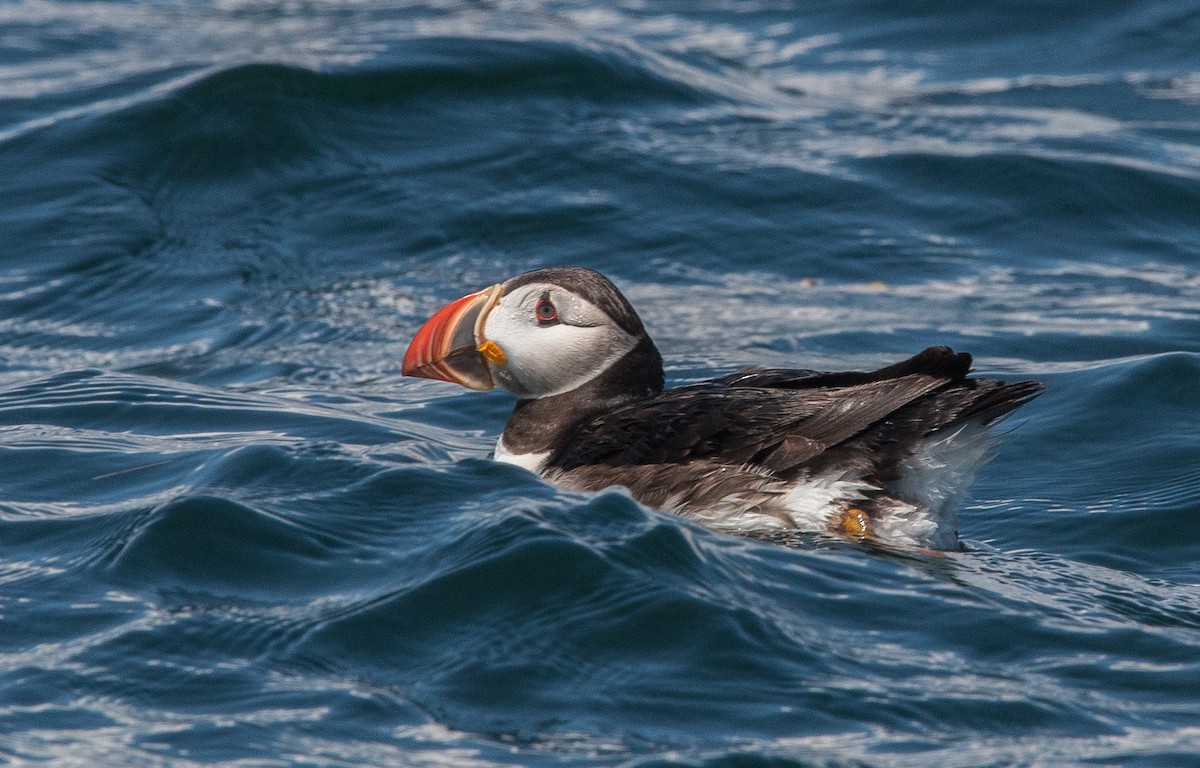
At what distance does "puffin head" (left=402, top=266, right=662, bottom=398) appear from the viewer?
17.4ft

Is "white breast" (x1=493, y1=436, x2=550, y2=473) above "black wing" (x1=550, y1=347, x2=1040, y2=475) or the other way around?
the other way around

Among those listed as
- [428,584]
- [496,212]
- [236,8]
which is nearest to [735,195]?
[496,212]

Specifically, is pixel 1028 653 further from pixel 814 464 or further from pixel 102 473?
pixel 102 473

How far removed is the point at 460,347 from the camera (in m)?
5.43

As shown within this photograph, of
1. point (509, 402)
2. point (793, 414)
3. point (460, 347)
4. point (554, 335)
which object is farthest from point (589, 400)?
point (509, 402)

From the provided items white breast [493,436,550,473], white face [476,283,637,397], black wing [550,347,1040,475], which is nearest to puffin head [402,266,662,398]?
white face [476,283,637,397]

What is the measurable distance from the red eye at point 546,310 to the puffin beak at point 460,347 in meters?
0.16

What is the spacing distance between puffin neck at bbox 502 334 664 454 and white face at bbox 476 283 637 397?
0.03m

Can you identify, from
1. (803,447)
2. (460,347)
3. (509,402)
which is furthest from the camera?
(509,402)

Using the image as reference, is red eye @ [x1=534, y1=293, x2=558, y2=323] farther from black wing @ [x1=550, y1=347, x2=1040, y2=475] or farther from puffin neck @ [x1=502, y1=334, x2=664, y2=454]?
black wing @ [x1=550, y1=347, x2=1040, y2=475]

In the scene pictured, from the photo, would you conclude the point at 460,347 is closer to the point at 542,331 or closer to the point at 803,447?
the point at 542,331

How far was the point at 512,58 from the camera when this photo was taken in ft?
35.1

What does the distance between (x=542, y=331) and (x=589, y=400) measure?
0.27 metres

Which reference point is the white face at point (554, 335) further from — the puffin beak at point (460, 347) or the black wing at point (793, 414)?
the black wing at point (793, 414)
